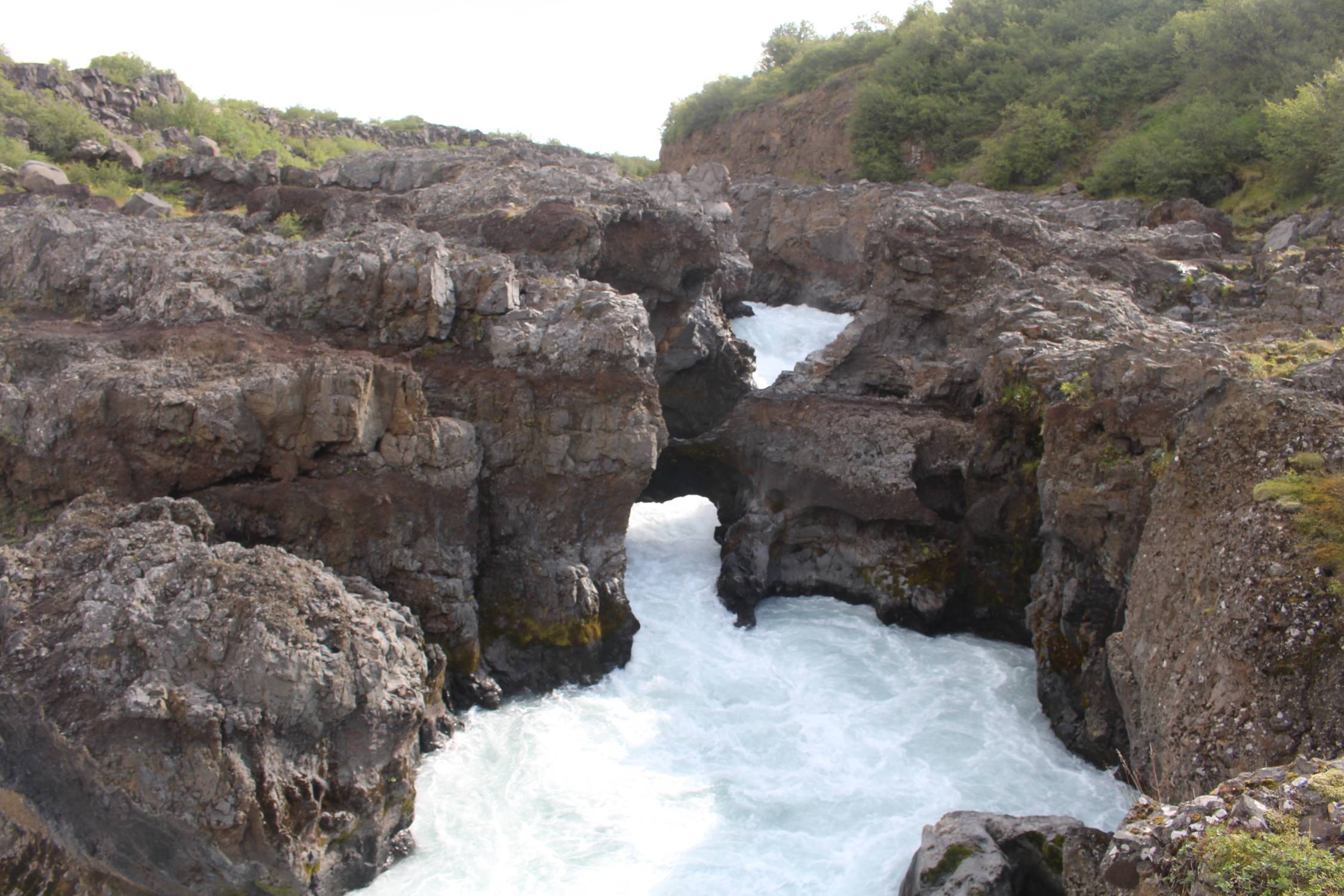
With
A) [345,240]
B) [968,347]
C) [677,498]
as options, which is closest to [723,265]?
[677,498]

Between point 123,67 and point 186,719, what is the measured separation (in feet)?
132

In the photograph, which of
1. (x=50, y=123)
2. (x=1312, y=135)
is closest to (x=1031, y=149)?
(x=1312, y=135)

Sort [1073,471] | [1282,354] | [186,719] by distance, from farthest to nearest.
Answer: [1073,471], [1282,354], [186,719]

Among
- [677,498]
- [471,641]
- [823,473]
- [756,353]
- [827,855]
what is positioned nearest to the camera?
[827,855]

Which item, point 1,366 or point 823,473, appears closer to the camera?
point 1,366

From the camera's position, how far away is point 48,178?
1073 inches

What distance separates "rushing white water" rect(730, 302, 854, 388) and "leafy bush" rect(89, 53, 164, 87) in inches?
1124

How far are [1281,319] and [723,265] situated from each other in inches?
665

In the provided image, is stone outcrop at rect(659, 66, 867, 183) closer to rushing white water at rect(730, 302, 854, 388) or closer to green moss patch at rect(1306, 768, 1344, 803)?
rushing white water at rect(730, 302, 854, 388)

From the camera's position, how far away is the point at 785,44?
74.1 m

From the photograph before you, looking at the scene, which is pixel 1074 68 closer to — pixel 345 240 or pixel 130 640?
pixel 345 240

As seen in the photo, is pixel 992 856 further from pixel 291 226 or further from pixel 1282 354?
pixel 291 226

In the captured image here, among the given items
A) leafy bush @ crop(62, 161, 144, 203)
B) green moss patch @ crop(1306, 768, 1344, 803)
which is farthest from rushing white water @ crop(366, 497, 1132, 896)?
leafy bush @ crop(62, 161, 144, 203)

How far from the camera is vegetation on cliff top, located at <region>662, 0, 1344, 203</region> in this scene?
37.3 m
